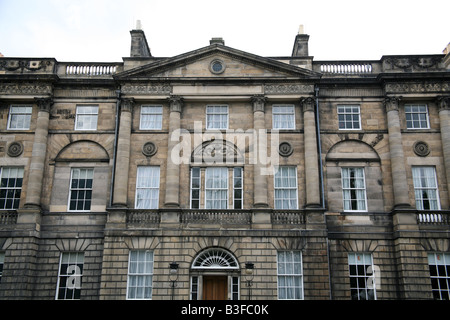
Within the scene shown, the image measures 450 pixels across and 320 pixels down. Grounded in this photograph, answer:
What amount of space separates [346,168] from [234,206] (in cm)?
611

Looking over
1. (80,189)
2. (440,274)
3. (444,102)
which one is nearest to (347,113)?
(444,102)

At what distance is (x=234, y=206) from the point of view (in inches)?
914

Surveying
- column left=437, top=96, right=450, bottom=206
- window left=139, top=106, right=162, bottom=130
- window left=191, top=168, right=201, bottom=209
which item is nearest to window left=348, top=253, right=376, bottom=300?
column left=437, top=96, right=450, bottom=206

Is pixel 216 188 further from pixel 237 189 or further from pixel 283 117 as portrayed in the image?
pixel 283 117

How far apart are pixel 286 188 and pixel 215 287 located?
5937 mm

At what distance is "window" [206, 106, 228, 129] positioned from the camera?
80.8 feet

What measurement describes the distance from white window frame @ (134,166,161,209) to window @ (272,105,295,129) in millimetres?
6623

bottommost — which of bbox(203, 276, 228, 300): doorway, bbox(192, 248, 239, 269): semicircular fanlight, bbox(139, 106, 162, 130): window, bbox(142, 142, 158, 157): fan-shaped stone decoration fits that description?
bbox(203, 276, 228, 300): doorway

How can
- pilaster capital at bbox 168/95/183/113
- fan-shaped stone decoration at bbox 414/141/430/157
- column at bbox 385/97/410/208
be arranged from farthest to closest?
pilaster capital at bbox 168/95/183/113 → fan-shaped stone decoration at bbox 414/141/430/157 → column at bbox 385/97/410/208

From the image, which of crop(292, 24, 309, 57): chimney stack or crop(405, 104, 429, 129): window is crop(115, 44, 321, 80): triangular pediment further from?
crop(405, 104, 429, 129): window

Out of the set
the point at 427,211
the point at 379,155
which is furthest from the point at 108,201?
the point at 427,211

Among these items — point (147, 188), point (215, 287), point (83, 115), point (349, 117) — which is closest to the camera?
point (215, 287)

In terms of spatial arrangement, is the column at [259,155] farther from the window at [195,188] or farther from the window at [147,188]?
the window at [147,188]

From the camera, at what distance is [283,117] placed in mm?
24766
